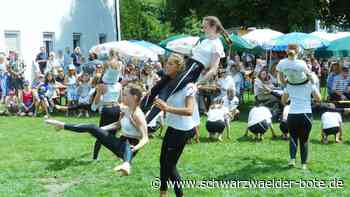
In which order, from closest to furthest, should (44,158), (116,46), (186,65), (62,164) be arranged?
(186,65) < (62,164) < (44,158) < (116,46)

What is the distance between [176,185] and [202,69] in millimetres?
1326

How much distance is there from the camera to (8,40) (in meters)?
25.0

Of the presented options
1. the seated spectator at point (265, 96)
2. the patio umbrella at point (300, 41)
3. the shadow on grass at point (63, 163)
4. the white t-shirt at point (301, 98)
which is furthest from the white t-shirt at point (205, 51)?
the patio umbrella at point (300, 41)

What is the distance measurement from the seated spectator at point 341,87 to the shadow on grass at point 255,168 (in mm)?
6783

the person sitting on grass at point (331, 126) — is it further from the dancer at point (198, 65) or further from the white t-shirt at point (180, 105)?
the white t-shirt at point (180, 105)

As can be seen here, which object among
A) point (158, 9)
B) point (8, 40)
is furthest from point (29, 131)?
point (158, 9)

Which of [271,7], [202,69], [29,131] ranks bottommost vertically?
[29,131]

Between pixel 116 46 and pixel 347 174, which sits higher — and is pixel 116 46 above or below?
above

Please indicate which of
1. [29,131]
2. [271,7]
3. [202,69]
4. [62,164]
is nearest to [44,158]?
[62,164]

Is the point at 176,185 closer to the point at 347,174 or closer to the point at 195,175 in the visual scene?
the point at 195,175

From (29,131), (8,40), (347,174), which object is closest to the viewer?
(347,174)

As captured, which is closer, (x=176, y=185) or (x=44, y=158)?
(x=176, y=185)

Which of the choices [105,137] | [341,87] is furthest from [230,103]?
[105,137]

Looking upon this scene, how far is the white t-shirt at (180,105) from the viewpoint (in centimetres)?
614
